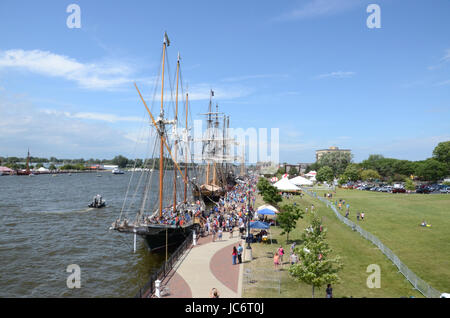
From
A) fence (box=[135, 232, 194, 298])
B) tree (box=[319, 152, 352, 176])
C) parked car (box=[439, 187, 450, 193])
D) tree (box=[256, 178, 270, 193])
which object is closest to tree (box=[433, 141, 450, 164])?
tree (box=[319, 152, 352, 176])

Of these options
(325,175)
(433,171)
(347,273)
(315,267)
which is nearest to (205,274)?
(315,267)

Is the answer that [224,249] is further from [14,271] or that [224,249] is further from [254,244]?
[14,271]

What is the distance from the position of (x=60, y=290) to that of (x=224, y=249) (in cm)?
1250

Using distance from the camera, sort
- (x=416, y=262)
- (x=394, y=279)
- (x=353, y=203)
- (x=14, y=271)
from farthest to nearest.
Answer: (x=353, y=203)
(x=14, y=271)
(x=416, y=262)
(x=394, y=279)

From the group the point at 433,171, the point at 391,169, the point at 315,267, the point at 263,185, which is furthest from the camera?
the point at 391,169

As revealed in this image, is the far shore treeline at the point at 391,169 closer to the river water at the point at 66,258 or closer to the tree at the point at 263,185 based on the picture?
the tree at the point at 263,185

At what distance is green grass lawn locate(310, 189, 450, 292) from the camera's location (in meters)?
20.7

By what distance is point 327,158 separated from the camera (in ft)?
445

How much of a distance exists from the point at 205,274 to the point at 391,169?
130 m

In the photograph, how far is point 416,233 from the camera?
1214 inches

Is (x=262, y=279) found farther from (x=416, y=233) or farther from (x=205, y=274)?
(x=416, y=233)
